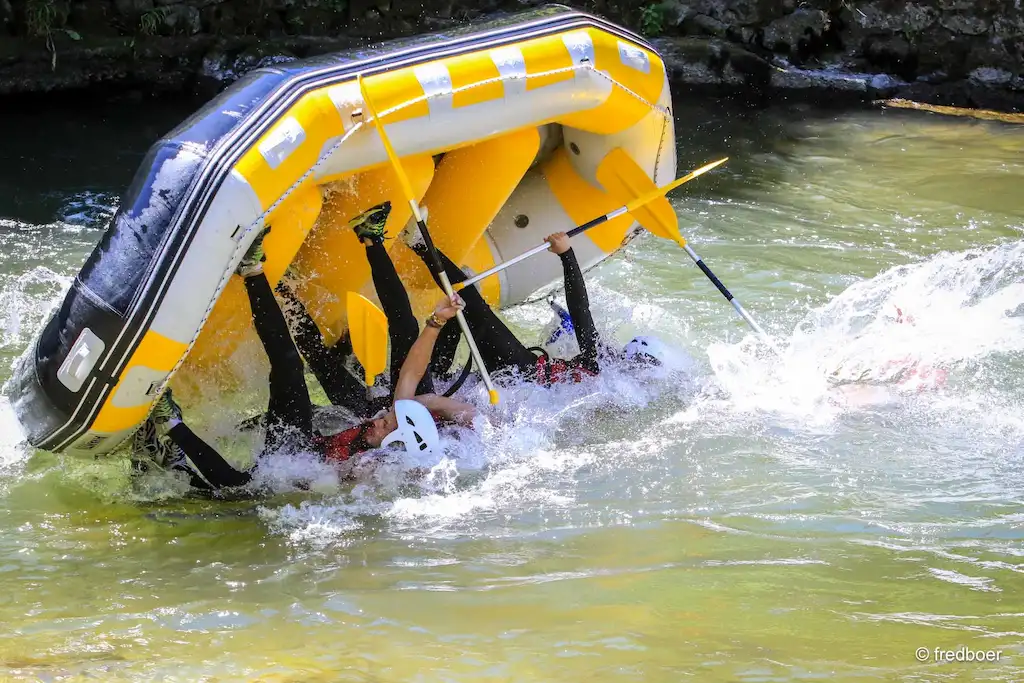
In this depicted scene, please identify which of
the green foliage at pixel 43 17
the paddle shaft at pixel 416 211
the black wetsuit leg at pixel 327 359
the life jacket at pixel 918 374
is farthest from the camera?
the green foliage at pixel 43 17

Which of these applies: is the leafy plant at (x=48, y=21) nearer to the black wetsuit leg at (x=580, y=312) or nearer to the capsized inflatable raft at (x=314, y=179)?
the capsized inflatable raft at (x=314, y=179)

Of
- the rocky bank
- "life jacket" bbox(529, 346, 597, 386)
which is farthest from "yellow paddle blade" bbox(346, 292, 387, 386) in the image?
the rocky bank

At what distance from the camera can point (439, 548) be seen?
3861 mm

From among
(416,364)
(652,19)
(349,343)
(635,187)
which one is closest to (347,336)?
(349,343)

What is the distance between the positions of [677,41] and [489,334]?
6.90 metres

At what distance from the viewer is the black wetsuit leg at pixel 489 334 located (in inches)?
195

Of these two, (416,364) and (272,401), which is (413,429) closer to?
(416,364)

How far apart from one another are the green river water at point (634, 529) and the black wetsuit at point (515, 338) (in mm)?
135

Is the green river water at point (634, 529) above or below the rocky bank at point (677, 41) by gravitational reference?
below

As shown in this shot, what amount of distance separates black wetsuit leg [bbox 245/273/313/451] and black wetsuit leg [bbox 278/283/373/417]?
247 millimetres

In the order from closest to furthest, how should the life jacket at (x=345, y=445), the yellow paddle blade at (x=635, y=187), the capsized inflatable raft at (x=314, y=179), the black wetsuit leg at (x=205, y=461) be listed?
the capsized inflatable raft at (x=314, y=179)
the black wetsuit leg at (x=205, y=461)
the life jacket at (x=345, y=445)
the yellow paddle blade at (x=635, y=187)

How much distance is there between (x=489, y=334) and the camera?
196 inches

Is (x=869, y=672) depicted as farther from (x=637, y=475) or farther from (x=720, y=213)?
(x=720, y=213)

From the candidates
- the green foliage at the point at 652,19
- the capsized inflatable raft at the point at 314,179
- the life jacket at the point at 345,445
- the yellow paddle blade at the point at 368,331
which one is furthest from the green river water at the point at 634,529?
the green foliage at the point at 652,19
